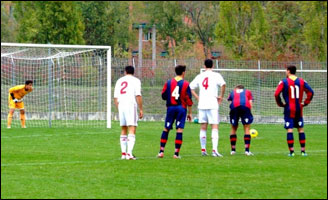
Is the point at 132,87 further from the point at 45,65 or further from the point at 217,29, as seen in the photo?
the point at 217,29

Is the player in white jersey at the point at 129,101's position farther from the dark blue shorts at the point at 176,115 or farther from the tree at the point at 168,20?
the tree at the point at 168,20

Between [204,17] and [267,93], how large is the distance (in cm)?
2412

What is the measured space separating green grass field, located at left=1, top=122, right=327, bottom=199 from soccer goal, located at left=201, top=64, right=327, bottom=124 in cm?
1277

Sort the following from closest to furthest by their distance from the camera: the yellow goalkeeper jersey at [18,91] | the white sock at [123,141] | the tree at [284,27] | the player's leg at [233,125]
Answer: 1. the white sock at [123,141]
2. the player's leg at [233,125]
3. the yellow goalkeeper jersey at [18,91]
4. the tree at [284,27]

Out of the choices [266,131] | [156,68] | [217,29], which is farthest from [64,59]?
[217,29]

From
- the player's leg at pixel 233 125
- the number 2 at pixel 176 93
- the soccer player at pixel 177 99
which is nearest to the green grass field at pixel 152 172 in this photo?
the player's leg at pixel 233 125

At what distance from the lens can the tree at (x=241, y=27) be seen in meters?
42.3

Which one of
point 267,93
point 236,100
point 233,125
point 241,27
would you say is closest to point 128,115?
point 233,125

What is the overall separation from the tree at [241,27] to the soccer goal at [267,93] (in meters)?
6.79

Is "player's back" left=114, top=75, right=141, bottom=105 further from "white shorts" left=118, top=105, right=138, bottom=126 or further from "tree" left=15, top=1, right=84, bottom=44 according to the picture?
"tree" left=15, top=1, right=84, bottom=44

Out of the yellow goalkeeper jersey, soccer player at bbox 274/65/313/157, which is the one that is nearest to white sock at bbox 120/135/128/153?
soccer player at bbox 274/65/313/157

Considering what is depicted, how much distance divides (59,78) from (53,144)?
11.8 m

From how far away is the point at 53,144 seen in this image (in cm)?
1917

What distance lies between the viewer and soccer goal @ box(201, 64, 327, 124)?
108 ft
